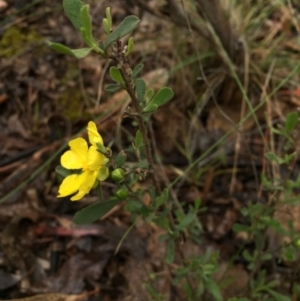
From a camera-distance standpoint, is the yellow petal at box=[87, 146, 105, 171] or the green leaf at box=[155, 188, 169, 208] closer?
the yellow petal at box=[87, 146, 105, 171]

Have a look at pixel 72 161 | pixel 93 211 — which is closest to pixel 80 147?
pixel 72 161

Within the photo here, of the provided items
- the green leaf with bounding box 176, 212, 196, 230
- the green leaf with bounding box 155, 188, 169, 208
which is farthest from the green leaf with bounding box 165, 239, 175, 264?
the green leaf with bounding box 155, 188, 169, 208

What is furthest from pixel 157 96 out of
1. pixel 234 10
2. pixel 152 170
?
pixel 234 10

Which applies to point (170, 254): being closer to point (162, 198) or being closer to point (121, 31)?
point (162, 198)

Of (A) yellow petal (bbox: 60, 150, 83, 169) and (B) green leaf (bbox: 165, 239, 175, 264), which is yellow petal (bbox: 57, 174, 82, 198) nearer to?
(A) yellow petal (bbox: 60, 150, 83, 169)

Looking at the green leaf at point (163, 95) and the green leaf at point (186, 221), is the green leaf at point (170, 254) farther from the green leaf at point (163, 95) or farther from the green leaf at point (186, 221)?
the green leaf at point (163, 95)

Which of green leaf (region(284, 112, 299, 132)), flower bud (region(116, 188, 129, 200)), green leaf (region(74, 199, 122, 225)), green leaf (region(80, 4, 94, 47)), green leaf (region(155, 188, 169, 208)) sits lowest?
green leaf (region(284, 112, 299, 132))

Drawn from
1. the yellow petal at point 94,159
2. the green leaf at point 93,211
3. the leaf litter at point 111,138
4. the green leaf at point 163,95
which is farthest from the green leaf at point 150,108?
the leaf litter at point 111,138
